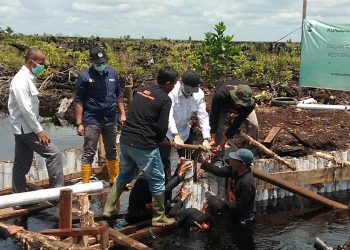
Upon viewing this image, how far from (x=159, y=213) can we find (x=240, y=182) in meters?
1.19

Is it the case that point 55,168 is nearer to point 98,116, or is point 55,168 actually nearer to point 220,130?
point 98,116

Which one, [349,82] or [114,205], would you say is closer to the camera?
[114,205]

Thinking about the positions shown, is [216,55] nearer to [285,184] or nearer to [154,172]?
[285,184]

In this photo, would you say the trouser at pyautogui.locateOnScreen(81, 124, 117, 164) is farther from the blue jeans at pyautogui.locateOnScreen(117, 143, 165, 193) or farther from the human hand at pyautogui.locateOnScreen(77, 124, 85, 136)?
the blue jeans at pyautogui.locateOnScreen(117, 143, 165, 193)

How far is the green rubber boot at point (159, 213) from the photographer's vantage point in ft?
20.6

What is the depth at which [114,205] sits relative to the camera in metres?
6.61

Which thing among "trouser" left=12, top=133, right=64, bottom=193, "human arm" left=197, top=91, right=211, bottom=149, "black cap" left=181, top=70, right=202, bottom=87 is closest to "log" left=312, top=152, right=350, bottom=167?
"human arm" left=197, top=91, right=211, bottom=149

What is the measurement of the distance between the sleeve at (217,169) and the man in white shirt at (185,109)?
0.33 m

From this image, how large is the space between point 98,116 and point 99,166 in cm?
148

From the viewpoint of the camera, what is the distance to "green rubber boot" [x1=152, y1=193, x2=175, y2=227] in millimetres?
6273

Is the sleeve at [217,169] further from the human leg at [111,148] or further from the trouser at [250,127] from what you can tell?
the human leg at [111,148]

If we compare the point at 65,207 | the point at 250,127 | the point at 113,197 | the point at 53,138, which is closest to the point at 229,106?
the point at 250,127

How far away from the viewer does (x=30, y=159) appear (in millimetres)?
6867

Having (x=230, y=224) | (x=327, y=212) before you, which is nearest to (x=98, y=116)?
(x=230, y=224)
